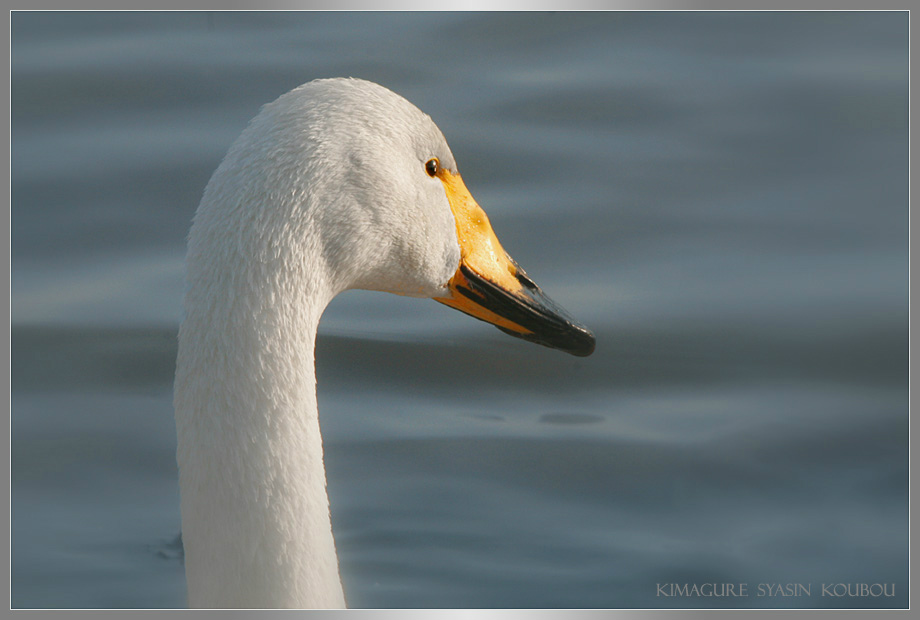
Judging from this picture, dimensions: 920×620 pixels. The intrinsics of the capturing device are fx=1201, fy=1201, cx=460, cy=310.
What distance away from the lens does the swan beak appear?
3.39 metres

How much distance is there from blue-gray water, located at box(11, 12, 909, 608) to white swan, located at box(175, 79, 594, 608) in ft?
5.16

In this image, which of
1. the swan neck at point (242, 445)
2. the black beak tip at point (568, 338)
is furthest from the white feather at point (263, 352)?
the black beak tip at point (568, 338)

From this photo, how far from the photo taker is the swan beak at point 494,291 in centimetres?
339

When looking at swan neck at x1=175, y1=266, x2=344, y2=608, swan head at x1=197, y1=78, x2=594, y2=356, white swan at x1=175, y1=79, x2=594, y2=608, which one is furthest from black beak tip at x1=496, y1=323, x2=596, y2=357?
swan neck at x1=175, y1=266, x2=344, y2=608

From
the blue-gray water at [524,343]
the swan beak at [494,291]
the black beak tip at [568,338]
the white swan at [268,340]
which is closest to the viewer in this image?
the white swan at [268,340]

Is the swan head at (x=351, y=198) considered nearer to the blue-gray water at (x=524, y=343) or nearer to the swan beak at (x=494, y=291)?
the swan beak at (x=494, y=291)

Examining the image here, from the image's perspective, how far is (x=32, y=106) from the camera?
258 inches

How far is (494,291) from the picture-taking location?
138 inches

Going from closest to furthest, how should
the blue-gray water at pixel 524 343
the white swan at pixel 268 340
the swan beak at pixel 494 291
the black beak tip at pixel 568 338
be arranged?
the white swan at pixel 268 340 → the swan beak at pixel 494 291 → the black beak tip at pixel 568 338 → the blue-gray water at pixel 524 343

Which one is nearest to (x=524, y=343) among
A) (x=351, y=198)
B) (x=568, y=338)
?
(x=568, y=338)

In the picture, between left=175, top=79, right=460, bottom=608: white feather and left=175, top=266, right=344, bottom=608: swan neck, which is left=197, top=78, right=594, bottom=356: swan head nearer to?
left=175, top=79, right=460, bottom=608: white feather

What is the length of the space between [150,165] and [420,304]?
1648mm

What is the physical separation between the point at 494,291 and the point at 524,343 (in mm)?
2034

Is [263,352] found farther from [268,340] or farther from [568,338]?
[568,338]
